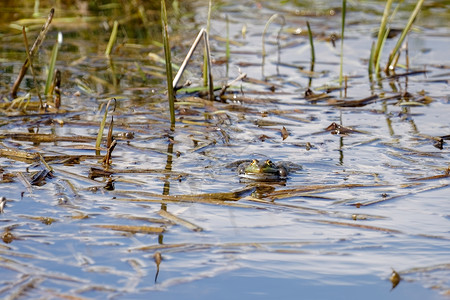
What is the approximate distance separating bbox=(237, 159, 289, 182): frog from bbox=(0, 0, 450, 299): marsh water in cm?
6

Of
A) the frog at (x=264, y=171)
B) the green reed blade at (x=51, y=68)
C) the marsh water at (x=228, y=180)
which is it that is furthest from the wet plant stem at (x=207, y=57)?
the frog at (x=264, y=171)

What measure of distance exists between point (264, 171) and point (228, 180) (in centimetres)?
22

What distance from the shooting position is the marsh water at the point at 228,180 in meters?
3.23

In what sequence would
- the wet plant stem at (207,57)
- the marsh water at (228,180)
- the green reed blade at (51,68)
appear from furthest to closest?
the green reed blade at (51,68)
the wet plant stem at (207,57)
the marsh water at (228,180)

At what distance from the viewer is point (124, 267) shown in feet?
10.8

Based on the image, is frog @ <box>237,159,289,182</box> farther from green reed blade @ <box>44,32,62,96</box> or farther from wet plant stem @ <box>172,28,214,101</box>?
green reed blade @ <box>44,32,62,96</box>

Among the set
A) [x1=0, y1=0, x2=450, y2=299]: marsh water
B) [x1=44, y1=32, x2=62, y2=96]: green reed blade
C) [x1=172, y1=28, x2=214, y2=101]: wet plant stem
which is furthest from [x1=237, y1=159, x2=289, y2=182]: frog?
[x1=44, y1=32, x2=62, y2=96]: green reed blade

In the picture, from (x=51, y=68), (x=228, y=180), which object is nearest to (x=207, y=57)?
(x=51, y=68)

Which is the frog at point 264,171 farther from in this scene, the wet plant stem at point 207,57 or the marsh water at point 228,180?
the wet plant stem at point 207,57

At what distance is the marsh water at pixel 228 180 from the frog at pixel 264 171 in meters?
0.06

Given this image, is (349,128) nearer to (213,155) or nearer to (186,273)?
(213,155)

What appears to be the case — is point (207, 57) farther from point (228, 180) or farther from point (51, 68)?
point (228, 180)

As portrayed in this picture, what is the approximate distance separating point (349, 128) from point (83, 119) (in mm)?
2034

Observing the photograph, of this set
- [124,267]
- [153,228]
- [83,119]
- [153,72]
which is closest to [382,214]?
[153,228]
